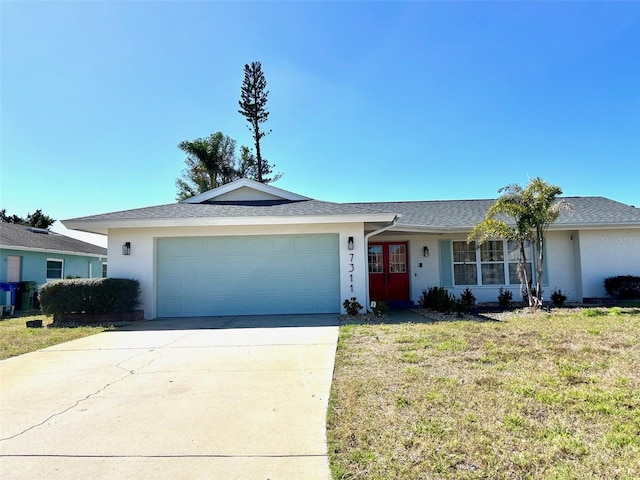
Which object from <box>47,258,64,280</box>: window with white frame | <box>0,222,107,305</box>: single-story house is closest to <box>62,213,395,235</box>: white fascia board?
<box>0,222,107,305</box>: single-story house

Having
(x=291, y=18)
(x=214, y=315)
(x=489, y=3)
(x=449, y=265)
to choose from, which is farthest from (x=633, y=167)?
(x=214, y=315)

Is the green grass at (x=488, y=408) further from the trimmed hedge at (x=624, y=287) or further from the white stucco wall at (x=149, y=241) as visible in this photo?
the trimmed hedge at (x=624, y=287)

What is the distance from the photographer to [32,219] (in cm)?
3366

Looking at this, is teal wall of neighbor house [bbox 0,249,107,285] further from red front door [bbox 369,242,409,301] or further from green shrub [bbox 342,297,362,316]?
red front door [bbox 369,242,409,301]

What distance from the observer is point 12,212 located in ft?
113

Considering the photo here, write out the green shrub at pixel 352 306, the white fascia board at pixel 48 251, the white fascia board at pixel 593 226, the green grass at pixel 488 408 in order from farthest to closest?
1. the white fascia board at pixel 48 251
2. the white fascia board at pixel 593 226
3. the green shrub at pixel 352 306
4. the green grass at pixel 488 408

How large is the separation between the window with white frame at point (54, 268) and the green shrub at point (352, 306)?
15698mm

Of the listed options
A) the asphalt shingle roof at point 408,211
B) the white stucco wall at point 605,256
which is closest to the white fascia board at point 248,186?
the asphalt shingle roof at point 408,211

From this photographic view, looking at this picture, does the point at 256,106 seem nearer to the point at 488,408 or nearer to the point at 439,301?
the point at 439,301

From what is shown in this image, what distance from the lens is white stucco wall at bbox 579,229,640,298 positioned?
40.1 ft

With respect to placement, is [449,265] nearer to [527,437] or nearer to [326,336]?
[326,336]

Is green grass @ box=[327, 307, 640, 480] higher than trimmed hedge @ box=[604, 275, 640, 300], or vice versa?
trimmed hedge @ box=[604, 275, 640, 300]

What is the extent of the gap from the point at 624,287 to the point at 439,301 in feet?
21.2

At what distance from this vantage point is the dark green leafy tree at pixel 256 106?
87.9 feet
